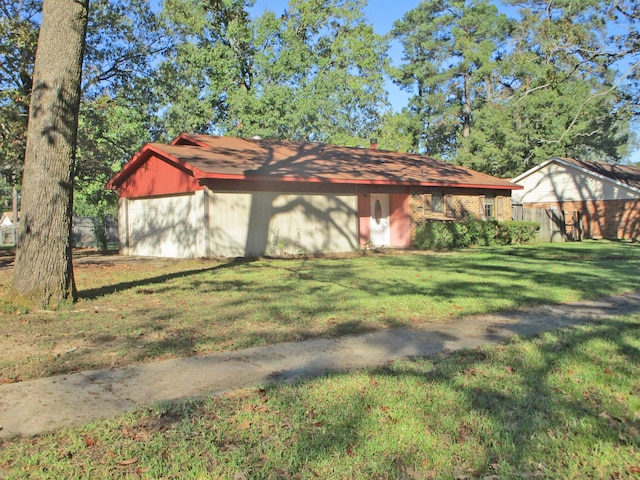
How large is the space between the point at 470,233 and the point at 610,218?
44.9ft

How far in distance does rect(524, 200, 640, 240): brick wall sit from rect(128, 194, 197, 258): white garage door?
67.4 ft

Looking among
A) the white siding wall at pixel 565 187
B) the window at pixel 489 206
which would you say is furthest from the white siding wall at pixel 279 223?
the white siding wall at pixel 565 187

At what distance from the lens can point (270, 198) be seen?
→ 1798 centimetres

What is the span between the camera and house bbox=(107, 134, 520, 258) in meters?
17.1

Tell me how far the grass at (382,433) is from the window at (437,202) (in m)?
17.9

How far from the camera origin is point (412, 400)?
13.7 feet

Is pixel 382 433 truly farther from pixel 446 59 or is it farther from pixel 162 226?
pixel 446 59

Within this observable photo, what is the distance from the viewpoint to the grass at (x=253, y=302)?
19.6 ft

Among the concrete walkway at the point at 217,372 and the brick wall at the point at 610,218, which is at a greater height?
the brick wall at the point at 610,218

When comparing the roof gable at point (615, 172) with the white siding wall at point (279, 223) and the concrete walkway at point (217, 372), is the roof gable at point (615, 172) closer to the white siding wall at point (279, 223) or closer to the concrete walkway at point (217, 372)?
the white siding wall at point (279, 223)

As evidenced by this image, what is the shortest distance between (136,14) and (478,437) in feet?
74.0

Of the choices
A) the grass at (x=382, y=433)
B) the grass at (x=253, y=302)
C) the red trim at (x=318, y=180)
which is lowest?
the grass at (x=382, y=433)

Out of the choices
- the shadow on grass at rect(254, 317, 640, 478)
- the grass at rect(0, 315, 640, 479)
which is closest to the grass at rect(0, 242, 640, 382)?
the grass at rect(0, 315, 640, 479)

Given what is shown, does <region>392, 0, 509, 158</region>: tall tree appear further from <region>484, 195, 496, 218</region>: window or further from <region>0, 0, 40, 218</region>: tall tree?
<region>0, 0, 40, 218</region>: tall tree
